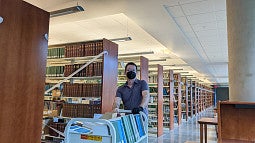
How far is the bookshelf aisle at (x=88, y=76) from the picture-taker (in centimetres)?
420

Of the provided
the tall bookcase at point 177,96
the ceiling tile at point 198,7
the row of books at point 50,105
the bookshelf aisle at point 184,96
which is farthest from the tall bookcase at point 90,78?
the bookshelf aisle at point 184,96

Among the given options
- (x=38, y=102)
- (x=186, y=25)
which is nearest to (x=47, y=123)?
(x=38, y=102)

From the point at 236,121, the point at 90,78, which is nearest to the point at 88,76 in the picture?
the point at 90,78

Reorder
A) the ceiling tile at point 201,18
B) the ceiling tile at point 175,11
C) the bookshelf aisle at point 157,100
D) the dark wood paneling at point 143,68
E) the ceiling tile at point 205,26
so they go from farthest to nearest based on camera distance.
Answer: the bookshelf aisle at point 157,100 < the dark wood paneling at point 143,68 < the ceiling tile at point 205,26 < the ceiling tile at point 201,18 < the ceiling tile at point 175,11

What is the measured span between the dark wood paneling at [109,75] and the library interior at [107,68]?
0.02 m

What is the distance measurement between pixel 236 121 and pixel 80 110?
3.04m

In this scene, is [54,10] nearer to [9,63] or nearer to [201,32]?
[9,63]

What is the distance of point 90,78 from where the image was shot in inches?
172

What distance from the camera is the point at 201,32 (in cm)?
554

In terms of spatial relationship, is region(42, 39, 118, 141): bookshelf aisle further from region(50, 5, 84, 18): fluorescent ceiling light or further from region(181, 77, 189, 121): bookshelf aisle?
region(181, 77, 189, 121): bookshelf aisle

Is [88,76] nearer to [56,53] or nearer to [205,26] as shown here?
[56,53]

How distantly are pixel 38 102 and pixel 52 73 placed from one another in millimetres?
2350

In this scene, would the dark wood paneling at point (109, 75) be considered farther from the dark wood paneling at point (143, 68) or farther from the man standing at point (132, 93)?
the dark wood paneling at point (143, 68)

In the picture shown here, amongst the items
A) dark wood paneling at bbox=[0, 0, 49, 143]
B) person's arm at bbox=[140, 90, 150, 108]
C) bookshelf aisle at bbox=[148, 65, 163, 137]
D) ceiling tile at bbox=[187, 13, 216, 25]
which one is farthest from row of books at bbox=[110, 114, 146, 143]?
bookshelf aisle at bbox=[148, 65, 163, 137]
